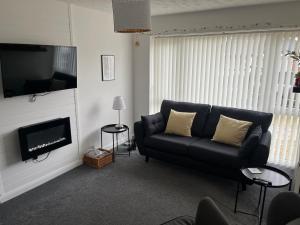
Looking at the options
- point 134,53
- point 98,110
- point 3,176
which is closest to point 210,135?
point 98,110

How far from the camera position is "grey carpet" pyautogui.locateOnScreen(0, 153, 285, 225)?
2516 mm

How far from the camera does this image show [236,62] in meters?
3.72

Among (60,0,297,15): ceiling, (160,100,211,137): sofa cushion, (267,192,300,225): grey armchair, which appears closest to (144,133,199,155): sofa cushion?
(160,100,211,137): sofa cushion

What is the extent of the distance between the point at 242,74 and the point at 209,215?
2.78m

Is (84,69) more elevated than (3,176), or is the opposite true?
(84,69)

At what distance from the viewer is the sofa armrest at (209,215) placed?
140cm

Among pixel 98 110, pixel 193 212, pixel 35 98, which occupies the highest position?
pixel 35 98

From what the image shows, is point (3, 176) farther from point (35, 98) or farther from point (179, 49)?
point (179, 49)

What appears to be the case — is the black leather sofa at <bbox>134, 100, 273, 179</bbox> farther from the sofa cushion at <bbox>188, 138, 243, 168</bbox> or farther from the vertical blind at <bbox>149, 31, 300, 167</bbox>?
the vertical blind at <bbox>149, 31, 300, 167</bbox>

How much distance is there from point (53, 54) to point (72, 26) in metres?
0.64

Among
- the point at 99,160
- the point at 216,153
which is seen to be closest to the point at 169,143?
the point at 216,153

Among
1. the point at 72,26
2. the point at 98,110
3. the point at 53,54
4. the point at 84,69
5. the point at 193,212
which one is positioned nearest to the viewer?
the point at 193,212

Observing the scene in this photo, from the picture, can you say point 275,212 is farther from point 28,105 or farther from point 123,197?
point 28,105

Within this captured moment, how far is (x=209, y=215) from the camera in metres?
1.48
